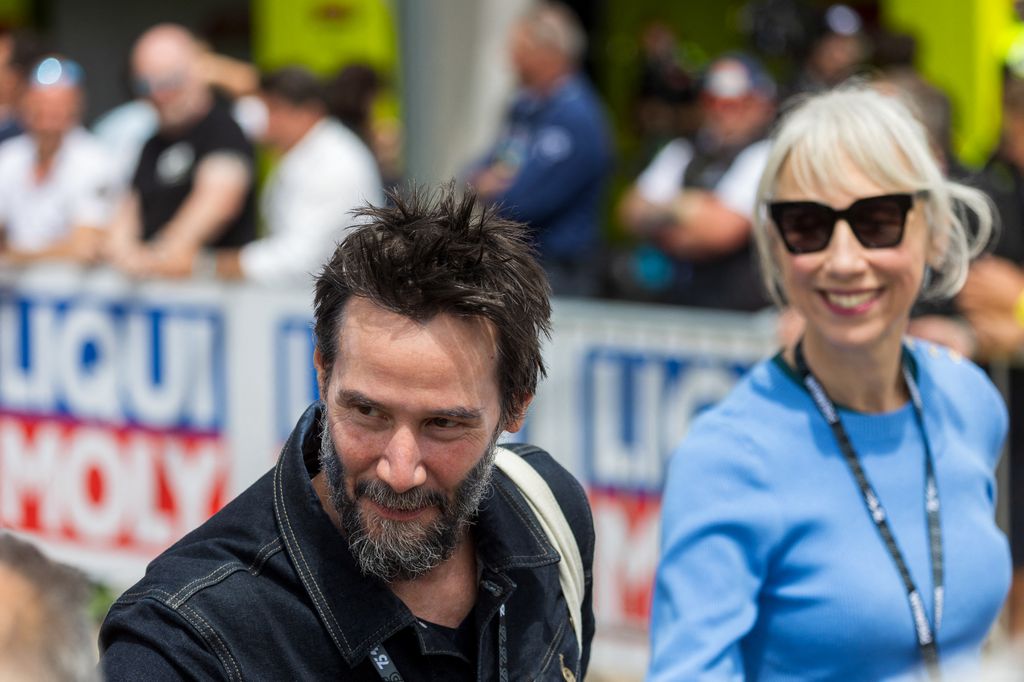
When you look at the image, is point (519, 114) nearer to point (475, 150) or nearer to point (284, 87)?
point (284, 87)

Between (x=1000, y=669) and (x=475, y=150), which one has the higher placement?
(x=1000, y=669)

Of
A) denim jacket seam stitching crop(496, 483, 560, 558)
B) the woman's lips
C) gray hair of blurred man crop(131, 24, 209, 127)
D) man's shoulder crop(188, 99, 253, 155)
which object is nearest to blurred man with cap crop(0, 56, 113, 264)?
gray hair of blurred man crop(131, 24, 209, 127)

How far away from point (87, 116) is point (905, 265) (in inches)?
615

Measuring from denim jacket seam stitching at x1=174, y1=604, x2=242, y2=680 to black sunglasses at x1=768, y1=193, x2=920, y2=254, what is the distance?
1418 millimetres

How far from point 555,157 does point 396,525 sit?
5411 millimetres

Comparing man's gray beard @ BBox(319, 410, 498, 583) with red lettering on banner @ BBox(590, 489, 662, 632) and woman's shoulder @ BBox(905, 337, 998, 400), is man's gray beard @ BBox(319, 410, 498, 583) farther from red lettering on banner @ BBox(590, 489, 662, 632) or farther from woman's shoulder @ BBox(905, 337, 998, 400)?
red lettering on banner @ BBox(590, 489, 662, 632)

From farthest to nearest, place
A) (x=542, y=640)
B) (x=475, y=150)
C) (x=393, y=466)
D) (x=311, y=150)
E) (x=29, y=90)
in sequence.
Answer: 1. (x=475, y=150)
2. (x=29, y=90)
3. (x=311, y=150)
4. (x=542, y=640)
5. (x=393, y=466)

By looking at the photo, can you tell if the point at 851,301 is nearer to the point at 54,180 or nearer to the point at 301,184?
the point at 301,184

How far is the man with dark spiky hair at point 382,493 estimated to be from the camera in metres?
2.06

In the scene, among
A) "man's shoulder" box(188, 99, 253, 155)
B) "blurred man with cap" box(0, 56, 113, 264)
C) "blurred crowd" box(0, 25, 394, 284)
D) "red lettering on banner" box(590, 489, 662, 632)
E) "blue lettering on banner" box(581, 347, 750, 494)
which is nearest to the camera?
"blue lettering on banner" box(581, 347, 750, 494)

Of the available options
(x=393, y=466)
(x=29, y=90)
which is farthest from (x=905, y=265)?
(x=29, y=90)

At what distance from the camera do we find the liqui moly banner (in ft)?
19.1

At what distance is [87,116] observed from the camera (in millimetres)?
17453

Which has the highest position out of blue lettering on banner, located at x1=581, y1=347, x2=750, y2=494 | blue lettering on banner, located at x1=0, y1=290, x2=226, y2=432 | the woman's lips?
the woman's lips
